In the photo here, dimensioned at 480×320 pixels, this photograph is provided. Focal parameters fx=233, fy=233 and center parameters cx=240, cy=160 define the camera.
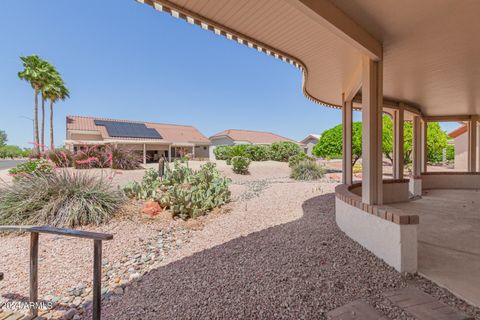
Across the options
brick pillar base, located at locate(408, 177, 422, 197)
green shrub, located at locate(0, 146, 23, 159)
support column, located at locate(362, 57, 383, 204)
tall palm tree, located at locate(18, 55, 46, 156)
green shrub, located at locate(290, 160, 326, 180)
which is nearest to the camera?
support column, located at locate(362, 57, 383, 204)

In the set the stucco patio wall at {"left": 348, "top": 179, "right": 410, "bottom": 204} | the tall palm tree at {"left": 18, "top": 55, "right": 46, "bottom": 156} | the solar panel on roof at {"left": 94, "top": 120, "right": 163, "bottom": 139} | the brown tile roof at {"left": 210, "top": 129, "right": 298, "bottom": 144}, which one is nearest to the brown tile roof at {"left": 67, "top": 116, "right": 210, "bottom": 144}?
the solar panel on roof at {"left": 94, "top": 120, "right": 163, "bottom": 139}

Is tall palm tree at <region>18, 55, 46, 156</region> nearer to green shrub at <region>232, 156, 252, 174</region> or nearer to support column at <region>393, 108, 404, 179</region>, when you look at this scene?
green shrub at <region>232, 156, 252, 174</region>

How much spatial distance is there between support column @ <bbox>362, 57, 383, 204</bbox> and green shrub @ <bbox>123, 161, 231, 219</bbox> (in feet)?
11.5

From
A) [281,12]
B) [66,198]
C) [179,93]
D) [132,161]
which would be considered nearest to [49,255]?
[66,198]

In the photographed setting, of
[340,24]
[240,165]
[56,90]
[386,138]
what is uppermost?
[56,90]

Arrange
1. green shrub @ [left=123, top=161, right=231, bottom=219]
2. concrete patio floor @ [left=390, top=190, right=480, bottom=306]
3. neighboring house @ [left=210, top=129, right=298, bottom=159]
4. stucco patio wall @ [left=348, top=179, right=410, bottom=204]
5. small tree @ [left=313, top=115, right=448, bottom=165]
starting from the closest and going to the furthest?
concrete patio floor @ [left=390, top=190, right=480, bottom=306], green shrub @ [left=123, top=161, right=231, bottom=219], stucco patio wall @ [left=348, top=179, right=410, bottom=204], small tree @ [left=313, top=115, right=448, bottom=165], neighboring house @ [left=210, top=129, right=298, bottom=159]

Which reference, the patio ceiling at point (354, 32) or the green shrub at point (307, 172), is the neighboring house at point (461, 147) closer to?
the green shrub at point (307, 172)

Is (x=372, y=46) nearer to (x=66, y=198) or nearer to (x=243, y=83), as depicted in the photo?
(x=66, y=198)

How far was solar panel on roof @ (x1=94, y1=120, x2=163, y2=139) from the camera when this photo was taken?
2110 centimetres

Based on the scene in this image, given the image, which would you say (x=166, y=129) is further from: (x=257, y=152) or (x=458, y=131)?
(x=458, y=131)

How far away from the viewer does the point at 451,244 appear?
336cm

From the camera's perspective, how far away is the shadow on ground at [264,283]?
2.03 metres

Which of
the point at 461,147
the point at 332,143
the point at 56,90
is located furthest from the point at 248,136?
the point at 461,147

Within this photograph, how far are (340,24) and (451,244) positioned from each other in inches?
135
